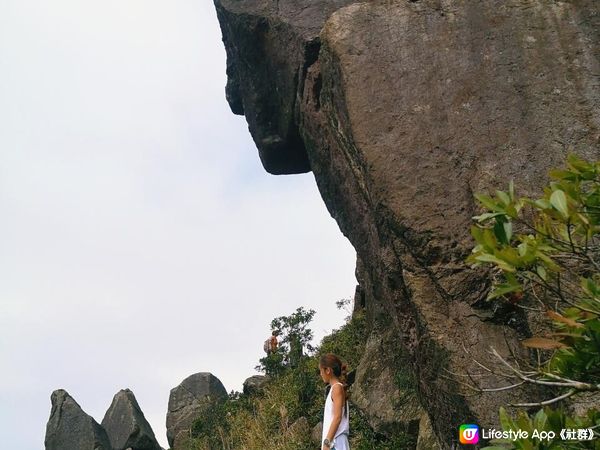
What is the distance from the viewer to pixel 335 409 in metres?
5.51

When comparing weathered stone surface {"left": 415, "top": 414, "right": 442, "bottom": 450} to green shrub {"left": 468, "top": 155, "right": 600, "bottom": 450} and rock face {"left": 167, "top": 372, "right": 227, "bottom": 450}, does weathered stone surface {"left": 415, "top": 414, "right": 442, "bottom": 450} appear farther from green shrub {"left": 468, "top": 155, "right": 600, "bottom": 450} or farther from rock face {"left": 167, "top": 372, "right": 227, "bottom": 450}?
rock face {"left": 167, "top": 372, "right": 227, "bottom": 450}

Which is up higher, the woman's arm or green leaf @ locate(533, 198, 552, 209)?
green leaf @ locate(533, 198, 552, 209)

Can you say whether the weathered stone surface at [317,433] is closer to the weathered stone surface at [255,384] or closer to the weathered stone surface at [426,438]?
the weathered stone surface at [426,438]

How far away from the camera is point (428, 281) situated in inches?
228

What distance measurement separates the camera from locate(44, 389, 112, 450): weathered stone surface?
633 inches

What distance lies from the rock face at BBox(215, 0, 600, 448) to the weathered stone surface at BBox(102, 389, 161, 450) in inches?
405

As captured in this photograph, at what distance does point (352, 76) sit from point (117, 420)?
41.4ft

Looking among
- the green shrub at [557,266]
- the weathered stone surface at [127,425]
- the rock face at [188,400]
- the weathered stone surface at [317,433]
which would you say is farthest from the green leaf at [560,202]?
the weathered stone surface at [127,425]

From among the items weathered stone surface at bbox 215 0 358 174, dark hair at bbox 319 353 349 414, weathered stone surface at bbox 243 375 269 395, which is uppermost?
weathered stone surface at bbox 215 0 358 174

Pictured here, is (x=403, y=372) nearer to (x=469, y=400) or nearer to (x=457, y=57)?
(x=469, y=400)

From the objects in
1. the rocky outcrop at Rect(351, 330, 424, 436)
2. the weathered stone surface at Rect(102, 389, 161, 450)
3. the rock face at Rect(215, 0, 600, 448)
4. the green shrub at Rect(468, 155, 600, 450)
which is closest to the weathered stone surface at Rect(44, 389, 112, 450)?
the weathered stone surface at Rect(102, 389, 161, 450)

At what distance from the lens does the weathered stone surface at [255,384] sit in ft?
42.8

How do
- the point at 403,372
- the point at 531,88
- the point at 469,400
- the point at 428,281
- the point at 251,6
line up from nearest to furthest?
the point at 469,400
the point at 428,281
the point at 531,88
the point at 403,372
the point at 251,6

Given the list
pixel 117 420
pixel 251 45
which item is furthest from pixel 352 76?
pixel 117 420
